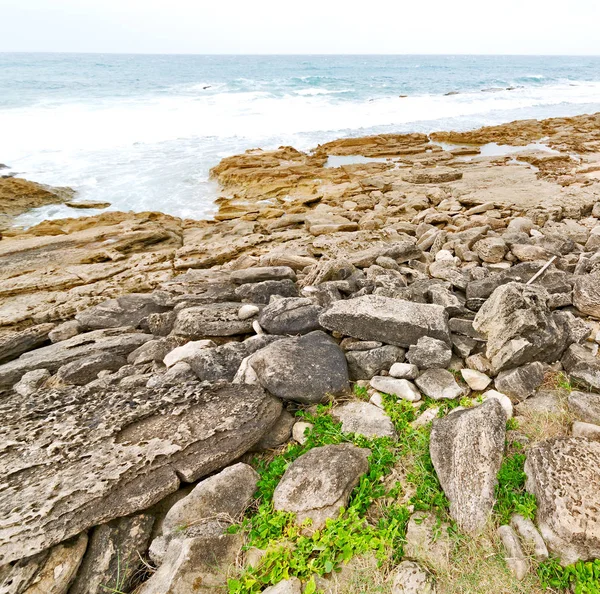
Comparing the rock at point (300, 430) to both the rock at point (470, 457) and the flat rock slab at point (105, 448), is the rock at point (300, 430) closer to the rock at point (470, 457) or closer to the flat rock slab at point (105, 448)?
the flat rock slab at point (105, 448)

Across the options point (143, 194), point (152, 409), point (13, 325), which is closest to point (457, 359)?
point (152, 409)

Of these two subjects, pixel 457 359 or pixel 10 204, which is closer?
pixel 457 359

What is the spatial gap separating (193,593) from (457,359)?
8.96ft

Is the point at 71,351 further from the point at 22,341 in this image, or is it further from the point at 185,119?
the point at 185,119

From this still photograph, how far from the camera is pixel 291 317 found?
13.7 ft

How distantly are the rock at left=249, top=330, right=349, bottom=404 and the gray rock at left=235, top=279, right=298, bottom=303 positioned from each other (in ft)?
4.78

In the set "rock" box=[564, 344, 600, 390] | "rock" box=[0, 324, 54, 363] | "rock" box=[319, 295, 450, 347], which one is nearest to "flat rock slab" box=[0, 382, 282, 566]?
"rock" box=[319, 295, 450, 347]

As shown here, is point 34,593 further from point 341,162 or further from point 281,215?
point 341,162

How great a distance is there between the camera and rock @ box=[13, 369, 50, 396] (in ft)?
12.8

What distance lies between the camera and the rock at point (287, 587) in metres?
2.07

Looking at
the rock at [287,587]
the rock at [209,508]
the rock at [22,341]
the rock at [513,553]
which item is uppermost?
the rock at [513,553]

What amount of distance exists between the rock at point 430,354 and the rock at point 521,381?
1.46 ft

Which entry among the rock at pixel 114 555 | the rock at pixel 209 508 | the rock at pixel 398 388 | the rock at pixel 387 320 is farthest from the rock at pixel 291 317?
the rock at pixel 114 555

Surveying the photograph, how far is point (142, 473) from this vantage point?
8.75ft
